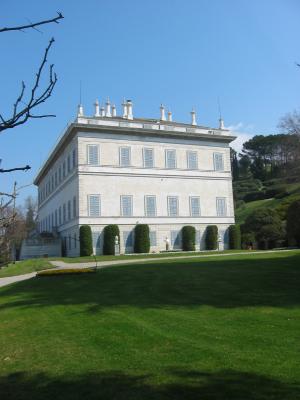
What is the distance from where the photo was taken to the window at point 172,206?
44.6 meters

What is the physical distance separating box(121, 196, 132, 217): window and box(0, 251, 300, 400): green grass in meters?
28.3

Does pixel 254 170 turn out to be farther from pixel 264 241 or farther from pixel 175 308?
pixel 175 308

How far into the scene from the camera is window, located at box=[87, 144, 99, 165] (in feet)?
138

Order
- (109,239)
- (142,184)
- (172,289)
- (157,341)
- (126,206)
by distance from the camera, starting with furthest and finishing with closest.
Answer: (142,184) → (126,206) → (109,239) → (172,289) → (157,341)

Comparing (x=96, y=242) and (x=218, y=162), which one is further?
(x=218, y=162)

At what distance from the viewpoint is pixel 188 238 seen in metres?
43.9

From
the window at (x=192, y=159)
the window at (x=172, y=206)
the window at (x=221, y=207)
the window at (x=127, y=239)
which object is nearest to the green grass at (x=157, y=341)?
the window at (x=127, y=239)

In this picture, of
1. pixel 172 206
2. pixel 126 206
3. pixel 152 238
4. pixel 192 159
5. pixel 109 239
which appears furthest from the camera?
pixel 192 159

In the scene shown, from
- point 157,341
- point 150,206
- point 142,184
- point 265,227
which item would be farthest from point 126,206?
point 157,341

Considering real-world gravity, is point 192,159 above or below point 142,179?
above

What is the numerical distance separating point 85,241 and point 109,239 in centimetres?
205

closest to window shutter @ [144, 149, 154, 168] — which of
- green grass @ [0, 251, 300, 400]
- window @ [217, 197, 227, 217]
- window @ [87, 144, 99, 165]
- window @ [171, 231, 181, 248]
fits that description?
window @ [87, 144, 99, 165]

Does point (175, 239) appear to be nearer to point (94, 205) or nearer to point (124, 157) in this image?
point (94, 205)

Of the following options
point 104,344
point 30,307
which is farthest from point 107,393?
point 30,307
